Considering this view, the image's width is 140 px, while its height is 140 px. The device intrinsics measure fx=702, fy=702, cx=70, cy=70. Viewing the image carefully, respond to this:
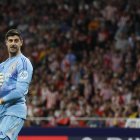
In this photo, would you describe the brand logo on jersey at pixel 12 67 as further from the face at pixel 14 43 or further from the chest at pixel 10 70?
the face at pixel 14 43

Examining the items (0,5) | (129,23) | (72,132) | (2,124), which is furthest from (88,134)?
(0,5)

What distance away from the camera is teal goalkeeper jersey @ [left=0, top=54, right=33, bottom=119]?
8.77 m

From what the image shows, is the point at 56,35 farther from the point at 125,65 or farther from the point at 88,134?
the point at 88,134

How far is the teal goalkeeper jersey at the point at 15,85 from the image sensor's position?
8.77 m

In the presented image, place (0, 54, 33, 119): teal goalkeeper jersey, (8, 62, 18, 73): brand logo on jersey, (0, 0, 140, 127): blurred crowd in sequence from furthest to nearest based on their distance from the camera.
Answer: (0, 0, 140, 127): blurred crowd
(8, 62, 18, 73): brand logo on jersey
(0, 54, 33, 119): teal goalkeeper jersey

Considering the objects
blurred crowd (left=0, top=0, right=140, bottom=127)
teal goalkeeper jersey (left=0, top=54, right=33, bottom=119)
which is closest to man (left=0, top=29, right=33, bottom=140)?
teal goalkeeper jersey (left=0, top=54, right=33, bottom=119)

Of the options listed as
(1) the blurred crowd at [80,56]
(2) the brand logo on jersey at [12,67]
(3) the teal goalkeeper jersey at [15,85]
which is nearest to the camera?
(3) the teal goalkeeper jersey at [15,85]

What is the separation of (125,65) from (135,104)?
250cm

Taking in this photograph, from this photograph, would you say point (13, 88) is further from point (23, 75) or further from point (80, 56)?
point (80, 56)

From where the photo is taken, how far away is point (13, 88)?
8.77 m

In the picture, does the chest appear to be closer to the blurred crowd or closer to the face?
the face

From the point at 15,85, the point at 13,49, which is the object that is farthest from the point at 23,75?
the point at 13,49

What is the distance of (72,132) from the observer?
13.4 meters

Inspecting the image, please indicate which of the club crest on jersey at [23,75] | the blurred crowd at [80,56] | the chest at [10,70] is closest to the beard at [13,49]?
the chest at [10,70]
